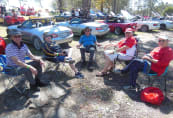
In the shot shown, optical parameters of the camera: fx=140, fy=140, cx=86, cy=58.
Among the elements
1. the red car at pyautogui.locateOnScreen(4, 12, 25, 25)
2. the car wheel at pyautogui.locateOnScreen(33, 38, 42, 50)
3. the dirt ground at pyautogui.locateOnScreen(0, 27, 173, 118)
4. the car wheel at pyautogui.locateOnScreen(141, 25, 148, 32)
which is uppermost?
the red car at pyautogui.locateOnScreen(4, 12, 25, 25)

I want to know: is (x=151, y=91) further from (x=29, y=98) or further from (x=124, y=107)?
(x=29, y=98)

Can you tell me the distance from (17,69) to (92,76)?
206 centimetres

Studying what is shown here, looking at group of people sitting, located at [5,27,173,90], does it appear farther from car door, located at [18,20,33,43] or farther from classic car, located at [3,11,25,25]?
classic car, located at [3,11,25,25]

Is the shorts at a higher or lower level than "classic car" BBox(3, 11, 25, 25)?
lower

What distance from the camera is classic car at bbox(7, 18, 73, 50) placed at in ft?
20.7

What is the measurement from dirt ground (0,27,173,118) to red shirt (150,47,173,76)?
68 cm

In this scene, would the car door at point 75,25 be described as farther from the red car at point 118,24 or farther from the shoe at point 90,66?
the shoe at point 90,66

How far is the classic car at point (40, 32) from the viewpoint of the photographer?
632 centimetres

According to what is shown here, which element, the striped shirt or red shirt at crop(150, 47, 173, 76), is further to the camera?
the striped shirt

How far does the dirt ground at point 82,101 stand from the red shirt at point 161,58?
68cm

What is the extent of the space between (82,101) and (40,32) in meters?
4.42

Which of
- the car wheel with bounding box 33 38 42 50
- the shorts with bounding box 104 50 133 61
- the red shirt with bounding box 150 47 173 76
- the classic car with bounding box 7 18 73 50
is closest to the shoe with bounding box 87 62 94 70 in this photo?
the shorts with bounding box 104 50 133 61

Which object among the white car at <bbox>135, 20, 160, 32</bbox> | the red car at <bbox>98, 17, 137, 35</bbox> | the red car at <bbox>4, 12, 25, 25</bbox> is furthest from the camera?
the red car at <bbox>4, 12, 25, 25</bbox>

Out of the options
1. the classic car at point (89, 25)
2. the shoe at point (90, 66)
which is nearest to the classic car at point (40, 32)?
the classic car at point (89, 25)
